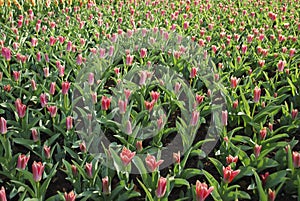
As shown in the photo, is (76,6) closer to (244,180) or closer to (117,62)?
(117,62)

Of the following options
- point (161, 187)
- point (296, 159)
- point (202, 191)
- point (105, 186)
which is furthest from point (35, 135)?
point (296, 159)

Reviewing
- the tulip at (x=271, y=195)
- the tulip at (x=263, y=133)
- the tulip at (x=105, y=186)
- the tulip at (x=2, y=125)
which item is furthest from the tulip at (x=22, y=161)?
the tulip at (x=263, y=133)

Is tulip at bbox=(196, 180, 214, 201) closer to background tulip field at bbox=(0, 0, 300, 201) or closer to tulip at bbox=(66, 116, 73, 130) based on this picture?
background tulip field at bbox=(0, 0, 300, 201)

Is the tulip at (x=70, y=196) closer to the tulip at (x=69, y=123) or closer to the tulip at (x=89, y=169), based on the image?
the tulip at (x=89, y=169)

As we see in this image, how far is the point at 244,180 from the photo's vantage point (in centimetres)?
247

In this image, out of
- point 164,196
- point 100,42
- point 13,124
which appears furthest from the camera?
point 100,42

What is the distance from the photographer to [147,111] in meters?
2.79

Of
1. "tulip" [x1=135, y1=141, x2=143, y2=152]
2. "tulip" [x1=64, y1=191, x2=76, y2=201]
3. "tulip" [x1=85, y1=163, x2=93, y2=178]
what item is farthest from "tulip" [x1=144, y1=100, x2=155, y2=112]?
"tulip" [x1=64, y1=191, x2=76, y2=201]

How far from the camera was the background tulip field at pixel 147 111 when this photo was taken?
226cm

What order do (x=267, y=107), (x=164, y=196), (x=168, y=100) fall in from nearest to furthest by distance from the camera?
(x=164, y=196)
(x=267, y=107)
(x=168, y=100)

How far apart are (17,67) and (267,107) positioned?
6.86 feet

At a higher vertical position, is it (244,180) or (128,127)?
(128,127)

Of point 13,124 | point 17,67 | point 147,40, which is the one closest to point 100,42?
point 147,40

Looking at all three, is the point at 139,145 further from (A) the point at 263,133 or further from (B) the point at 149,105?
(A) the point at 263,133
